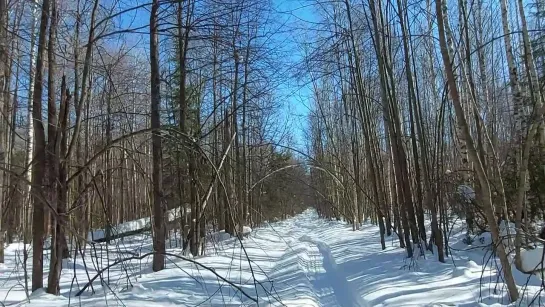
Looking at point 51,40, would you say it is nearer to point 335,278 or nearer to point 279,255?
point 335,278

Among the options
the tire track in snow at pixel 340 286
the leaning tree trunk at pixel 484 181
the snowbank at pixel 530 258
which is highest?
the leaning tree trunk at pixel 484 181

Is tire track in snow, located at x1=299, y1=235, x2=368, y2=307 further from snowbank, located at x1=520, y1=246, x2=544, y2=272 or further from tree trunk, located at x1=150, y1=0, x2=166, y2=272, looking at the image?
tree trunk, located at x1=150, y1=0, x2=166, y2=272

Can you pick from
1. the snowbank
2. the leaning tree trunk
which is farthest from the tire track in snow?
the snowbank

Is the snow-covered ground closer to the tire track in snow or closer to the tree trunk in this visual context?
the tire track in snow

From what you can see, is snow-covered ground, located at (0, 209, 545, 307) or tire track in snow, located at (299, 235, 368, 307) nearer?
snow-covered ground, located at (0, 209, 545, 307)

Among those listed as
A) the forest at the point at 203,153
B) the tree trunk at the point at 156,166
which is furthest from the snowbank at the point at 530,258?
the tree trunk at the point at 156,166

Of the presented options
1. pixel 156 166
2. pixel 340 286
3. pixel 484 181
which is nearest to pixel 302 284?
pixel 340 286

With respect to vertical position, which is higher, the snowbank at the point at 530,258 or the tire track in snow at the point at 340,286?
the snowbank at the point at 530,258

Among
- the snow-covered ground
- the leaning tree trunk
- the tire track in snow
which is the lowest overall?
the tire track in snow

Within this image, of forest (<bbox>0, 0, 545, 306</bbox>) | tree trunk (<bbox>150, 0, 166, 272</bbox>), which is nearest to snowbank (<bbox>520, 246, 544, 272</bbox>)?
forest (<bbox>0, 0, 545, 306</bbox>)

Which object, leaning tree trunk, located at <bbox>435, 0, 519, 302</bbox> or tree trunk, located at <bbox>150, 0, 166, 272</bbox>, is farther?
tree trunk, located at <bbox>150, 0, 166, 272</bbox>

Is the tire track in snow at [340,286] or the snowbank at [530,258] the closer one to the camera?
the snowbank at [530,258]

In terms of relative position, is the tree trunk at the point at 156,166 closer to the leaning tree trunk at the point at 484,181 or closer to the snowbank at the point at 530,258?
the leaning tree trunk at the point at 484,181

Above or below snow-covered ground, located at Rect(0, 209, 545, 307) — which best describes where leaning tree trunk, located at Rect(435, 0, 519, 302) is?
above
